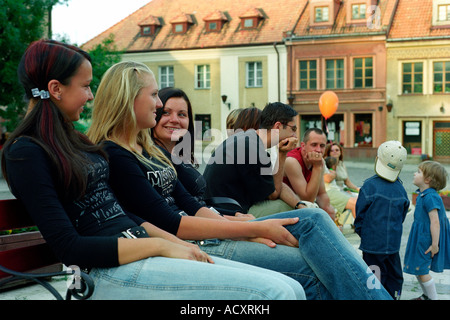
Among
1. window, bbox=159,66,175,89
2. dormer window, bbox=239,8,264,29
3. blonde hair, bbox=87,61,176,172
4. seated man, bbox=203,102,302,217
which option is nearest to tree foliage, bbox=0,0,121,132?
seated man, bbox=203,102,302,217

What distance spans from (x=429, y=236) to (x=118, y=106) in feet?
11.7

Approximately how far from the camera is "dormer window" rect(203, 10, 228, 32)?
116ft

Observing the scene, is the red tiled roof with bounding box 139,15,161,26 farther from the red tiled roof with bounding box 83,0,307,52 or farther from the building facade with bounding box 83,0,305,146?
the red tiled roof with bounding box 83,0,307,52

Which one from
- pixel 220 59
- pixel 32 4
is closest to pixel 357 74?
pixel 220 59

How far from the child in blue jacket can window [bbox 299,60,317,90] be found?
1109 inches

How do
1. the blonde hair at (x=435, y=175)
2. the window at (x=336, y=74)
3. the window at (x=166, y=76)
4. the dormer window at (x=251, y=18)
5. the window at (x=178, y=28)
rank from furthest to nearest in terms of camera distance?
the window at (x=178, y=28) < the window at (x=166, y=76) < the dormer window at (x=251, y=18) < the window at (x=336, y=74) < the blonde hair at (x=435, y=175)

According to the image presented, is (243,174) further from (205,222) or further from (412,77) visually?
(412,77)

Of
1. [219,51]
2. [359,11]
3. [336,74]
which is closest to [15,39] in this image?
[219,51]

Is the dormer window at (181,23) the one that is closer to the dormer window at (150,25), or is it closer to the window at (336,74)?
the dormer window at (150,25)

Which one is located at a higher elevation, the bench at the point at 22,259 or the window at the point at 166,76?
the window at the point at 166,76

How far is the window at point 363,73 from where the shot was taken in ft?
104

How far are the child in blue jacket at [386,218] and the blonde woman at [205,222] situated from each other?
2.18 meters

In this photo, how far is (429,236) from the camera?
207 inches

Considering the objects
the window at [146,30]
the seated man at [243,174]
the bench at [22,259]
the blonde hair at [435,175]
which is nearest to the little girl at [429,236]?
the blonde hair at [435,175]
